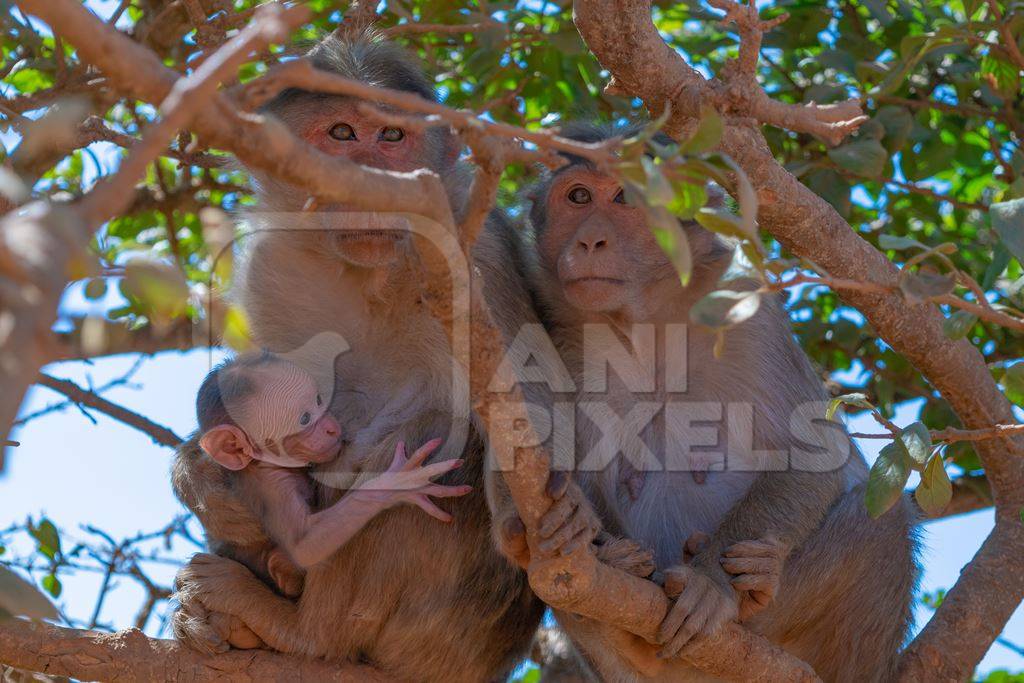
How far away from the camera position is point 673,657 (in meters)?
4.09

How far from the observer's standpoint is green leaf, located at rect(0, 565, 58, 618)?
2.33m

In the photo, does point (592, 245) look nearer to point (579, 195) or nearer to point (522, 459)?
point (579, 195)

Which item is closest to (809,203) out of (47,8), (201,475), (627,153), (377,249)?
(377,249)

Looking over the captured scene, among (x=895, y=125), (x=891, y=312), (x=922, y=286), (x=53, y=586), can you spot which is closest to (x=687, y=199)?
(x=922, y=286)

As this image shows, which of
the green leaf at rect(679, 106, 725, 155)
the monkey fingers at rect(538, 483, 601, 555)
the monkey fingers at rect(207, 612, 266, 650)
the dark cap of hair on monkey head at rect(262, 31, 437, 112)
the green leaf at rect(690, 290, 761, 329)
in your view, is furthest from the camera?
the dark cap of hair on monkey head at rect(262, 31, 437, 112)

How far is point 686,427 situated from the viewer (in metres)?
5.05

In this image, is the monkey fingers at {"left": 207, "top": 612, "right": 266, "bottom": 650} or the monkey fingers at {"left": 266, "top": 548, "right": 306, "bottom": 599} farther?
the monkey fingers at {"left": 266, "top": 548, "right": 306, "bottom": 599}

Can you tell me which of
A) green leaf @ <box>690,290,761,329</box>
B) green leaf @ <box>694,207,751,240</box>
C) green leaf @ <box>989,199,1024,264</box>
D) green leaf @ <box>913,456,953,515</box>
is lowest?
green leaf @ <box>913,456,953,515</box>

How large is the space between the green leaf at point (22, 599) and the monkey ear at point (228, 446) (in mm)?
2073

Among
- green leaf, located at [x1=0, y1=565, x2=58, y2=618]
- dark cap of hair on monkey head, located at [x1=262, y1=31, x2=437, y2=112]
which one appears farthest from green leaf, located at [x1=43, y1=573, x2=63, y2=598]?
green leaf, located at [x1=0, y1=565, x2=58, y2=618]

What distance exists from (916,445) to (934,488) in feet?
0.92

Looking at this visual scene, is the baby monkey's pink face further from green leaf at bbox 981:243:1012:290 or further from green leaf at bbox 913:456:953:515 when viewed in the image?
green leaf at bbox 981:243:1012:290

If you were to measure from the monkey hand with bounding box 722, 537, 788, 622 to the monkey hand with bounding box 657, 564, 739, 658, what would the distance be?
0.08 metres

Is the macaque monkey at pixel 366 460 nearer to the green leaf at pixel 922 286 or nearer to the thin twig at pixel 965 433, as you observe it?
the thin twig at pixel 965 433
